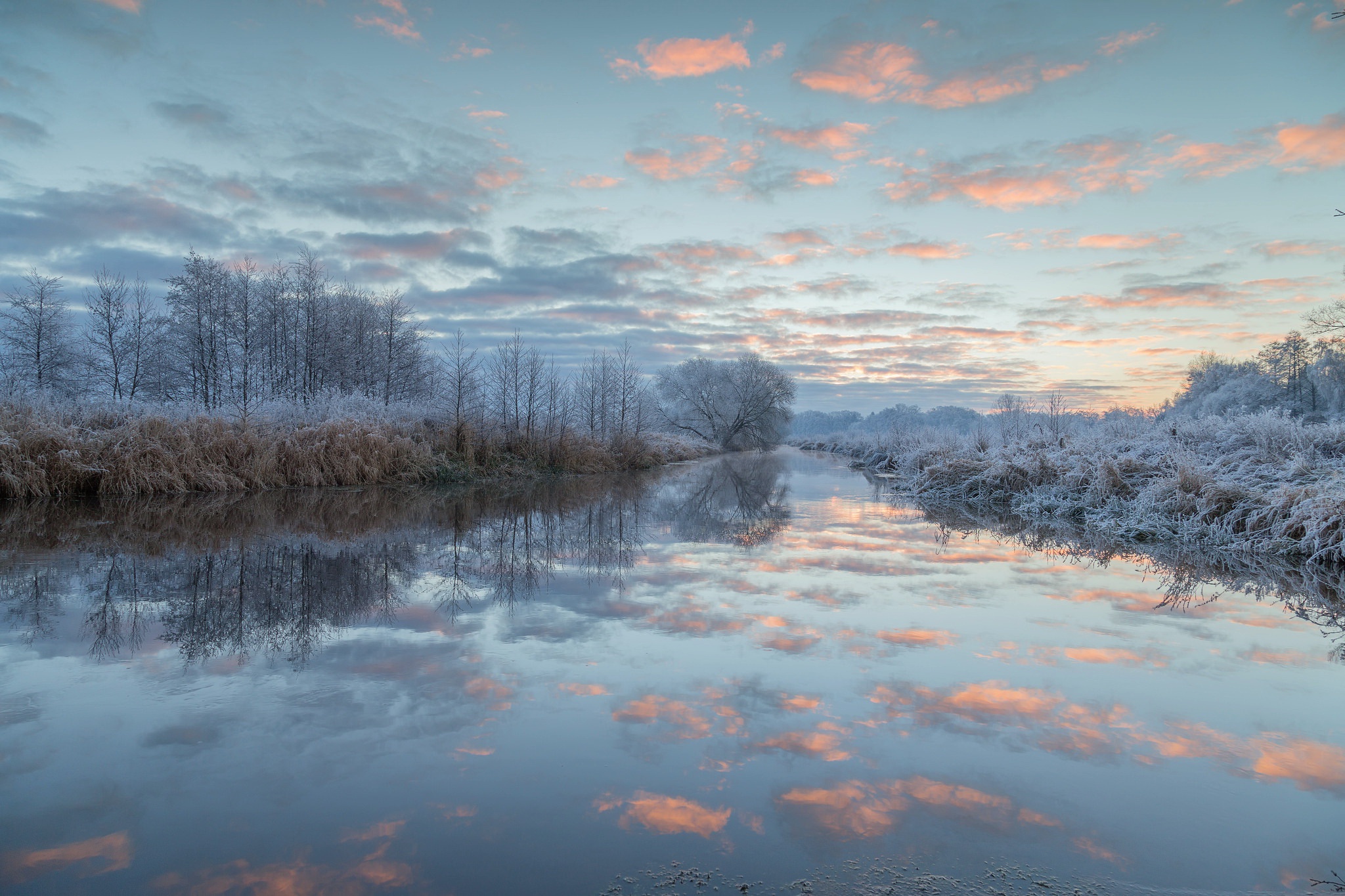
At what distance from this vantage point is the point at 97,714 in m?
3.17

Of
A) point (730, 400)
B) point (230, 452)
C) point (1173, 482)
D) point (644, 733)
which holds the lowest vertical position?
A: point (644, 733)

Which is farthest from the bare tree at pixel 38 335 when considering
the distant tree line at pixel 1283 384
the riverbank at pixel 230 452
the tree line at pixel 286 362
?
the distant tree line at pixel 1283 384

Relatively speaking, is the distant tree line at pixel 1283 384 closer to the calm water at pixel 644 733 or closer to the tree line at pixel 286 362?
the tree line at pixel 286 362

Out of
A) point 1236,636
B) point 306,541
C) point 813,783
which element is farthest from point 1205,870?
point 306,541

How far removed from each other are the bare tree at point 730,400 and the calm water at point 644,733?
45080 millimetres

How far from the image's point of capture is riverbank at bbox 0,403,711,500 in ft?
34.6

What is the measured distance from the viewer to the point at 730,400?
52.1 m

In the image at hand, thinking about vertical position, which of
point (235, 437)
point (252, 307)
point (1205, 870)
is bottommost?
point (1205, 870)

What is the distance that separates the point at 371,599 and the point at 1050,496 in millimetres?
11510

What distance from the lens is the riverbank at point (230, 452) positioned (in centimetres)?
1054

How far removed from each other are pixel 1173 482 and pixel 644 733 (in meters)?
9.99

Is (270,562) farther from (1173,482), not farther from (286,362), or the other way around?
(286,362)

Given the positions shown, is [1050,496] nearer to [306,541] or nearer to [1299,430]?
[1299,430]

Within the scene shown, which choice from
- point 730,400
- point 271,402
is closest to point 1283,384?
point 730,400
